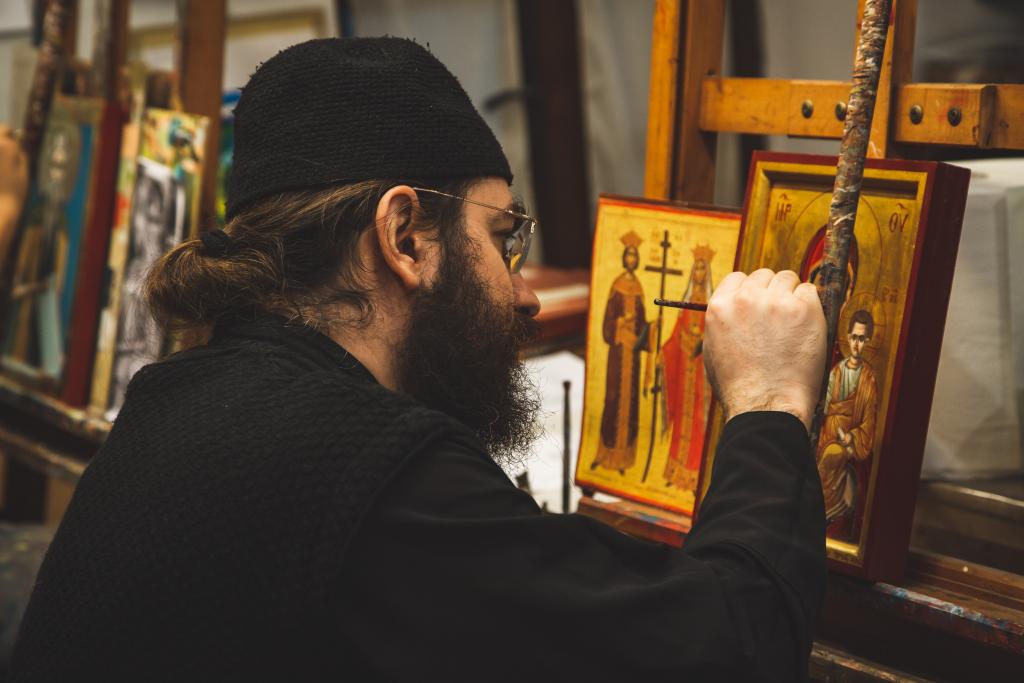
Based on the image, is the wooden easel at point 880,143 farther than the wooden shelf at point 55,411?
No

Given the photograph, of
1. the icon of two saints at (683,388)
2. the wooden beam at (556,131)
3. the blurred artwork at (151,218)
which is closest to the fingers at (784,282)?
the icon of two saints at (683,388)

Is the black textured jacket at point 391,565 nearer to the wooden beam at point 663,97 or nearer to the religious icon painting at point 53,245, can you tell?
the wooden beam at point 663,97

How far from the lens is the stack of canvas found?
65.7 inches

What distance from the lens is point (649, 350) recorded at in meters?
1.72

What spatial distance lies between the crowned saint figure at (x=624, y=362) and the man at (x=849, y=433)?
37 centimetres

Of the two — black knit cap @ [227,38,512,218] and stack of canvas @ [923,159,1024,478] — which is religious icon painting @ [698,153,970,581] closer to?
stack of canvas @ [923,159,1024,478]

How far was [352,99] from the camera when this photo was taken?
4.60 feet

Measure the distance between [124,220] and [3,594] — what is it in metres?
0.88

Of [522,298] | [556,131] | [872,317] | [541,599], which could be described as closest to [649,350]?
[522,298]

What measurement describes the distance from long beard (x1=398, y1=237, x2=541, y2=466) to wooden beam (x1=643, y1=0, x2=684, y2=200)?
37cm

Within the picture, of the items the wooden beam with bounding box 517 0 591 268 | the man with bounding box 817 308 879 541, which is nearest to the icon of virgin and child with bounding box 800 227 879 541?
the man with bounding box 817 308 879 541

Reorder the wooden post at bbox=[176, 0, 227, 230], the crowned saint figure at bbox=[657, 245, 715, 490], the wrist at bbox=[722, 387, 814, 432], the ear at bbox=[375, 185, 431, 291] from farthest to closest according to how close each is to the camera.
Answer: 1. the wooden post at bbox=[176, 0, 227, 230]
2. the crowned saint figure at bbox=[657, 245, 715, 490]
3. the ear at bbox=[375, 185, 431, 291]
4. the wrist at bbox=[722, 387, 814, 432]

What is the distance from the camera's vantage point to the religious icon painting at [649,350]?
1.67m

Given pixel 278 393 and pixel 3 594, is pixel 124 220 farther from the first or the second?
pixel 278 393
